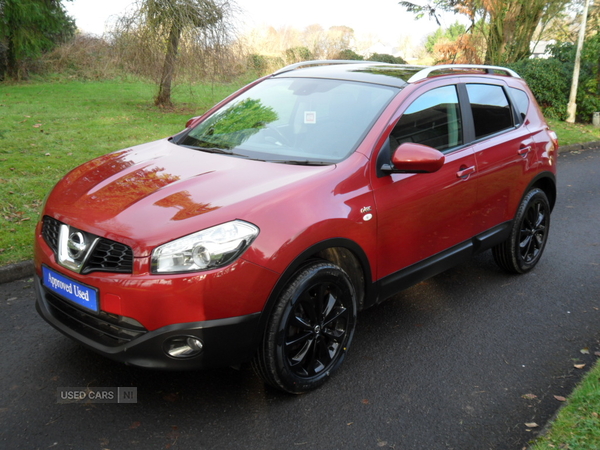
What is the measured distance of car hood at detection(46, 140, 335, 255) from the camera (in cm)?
277

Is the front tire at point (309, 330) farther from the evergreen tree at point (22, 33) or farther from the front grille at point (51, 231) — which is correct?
the evergreen tree at point (22, 33)

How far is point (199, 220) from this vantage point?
2764mm

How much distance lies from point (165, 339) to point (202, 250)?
1.51 ft

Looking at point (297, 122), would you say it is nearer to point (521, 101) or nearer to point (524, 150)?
point (524, 150)

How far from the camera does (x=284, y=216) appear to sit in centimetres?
293

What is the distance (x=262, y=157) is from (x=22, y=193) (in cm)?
449

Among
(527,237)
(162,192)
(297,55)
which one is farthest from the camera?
(297,55)

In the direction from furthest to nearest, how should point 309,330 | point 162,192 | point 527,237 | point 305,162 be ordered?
1. point 527,237
2. point 305,162
3. point 309,330
4. point 162,192

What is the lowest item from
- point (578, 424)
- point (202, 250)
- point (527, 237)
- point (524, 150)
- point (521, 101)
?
point (578, 424)

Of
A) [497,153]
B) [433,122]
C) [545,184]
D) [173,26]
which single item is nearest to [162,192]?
[433,122]

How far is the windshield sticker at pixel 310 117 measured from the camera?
3893 mm

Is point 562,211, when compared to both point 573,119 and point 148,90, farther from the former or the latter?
point 148,90

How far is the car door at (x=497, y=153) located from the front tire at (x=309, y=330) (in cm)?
161

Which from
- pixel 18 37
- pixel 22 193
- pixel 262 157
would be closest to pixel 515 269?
pixel 262 157
